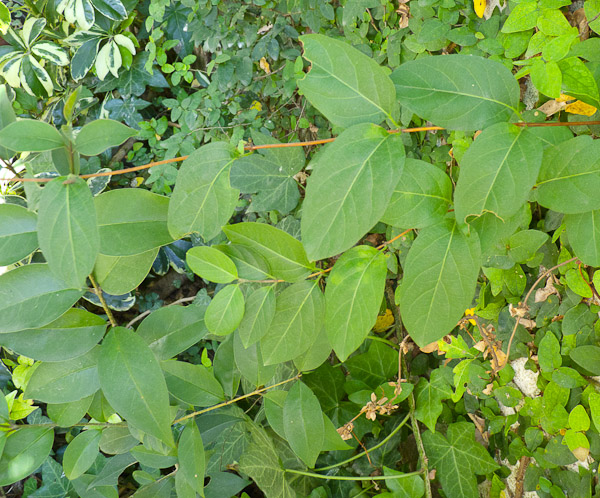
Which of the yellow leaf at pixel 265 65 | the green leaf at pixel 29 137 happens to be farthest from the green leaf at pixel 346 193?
the yellow leaf at pixel 265 65

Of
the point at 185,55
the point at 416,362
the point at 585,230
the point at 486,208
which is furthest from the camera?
the point at 185,55

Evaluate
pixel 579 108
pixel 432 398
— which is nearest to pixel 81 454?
pixel 432 398

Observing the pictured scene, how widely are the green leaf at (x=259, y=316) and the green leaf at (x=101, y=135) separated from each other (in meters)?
0.28

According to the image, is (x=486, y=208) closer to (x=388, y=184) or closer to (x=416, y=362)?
(x=388, y=184)

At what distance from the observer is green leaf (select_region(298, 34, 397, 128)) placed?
0.50 m

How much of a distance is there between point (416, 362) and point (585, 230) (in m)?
0.71

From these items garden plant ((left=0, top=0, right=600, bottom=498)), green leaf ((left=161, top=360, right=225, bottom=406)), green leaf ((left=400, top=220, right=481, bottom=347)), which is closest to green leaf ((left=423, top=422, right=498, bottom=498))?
garden plant ((left=0, top=0, right=600, bottom=498))

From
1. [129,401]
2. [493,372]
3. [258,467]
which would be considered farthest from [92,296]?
[493,372]

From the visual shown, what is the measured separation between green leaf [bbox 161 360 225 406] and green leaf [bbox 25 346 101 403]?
0.13m

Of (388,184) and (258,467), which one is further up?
(388,184)

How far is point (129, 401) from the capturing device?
0.67m

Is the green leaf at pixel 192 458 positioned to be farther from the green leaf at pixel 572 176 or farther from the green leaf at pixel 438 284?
the green leaf at pixel 572 176

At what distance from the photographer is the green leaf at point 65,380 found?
31.0 inches

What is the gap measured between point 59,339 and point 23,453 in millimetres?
258
